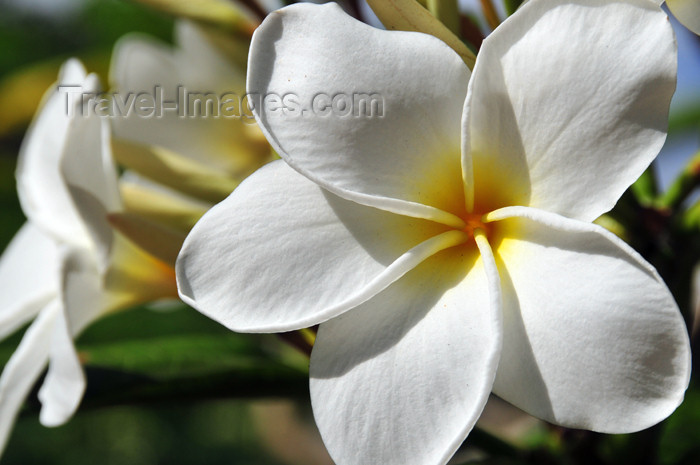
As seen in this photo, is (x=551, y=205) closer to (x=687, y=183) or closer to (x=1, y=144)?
(x=687, y=183)

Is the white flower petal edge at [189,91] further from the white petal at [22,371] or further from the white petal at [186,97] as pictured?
the white petal at [22,371]

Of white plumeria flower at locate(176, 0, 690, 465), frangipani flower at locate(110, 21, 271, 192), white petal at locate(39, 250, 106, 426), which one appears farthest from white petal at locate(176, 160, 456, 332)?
frangipani flower at locate(110, 21, 271, 192)

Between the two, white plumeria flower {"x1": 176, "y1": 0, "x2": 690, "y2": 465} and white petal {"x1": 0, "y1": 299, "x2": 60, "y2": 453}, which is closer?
white plumeria flower {"x1": 176, "y1": 0, "x2": 690, "y2": 465}

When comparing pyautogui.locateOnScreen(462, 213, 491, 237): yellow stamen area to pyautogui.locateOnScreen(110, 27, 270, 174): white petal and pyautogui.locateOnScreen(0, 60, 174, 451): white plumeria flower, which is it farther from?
pyautogui.locateOnScreen(110, 27, 270, 174): white petal

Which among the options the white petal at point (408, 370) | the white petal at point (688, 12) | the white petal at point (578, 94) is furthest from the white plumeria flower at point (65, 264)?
the white petal at point (688, 12)

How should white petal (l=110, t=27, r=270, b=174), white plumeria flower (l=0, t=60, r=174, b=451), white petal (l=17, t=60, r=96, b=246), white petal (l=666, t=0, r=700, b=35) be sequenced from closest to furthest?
1. white petal (l=666, t=0, r=700, b=35)
2. white plumeria flower (l=0, t=60, r=174, b=451)
3. white petal (l=17, t=60, r=96, b=246)
4. white petal (l=110, t=27, r=270, b=174)

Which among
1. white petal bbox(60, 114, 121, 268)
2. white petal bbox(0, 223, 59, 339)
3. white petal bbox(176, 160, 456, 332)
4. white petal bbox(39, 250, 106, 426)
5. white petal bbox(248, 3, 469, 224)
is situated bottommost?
white petal bbox(0, 223, 59, 339)
